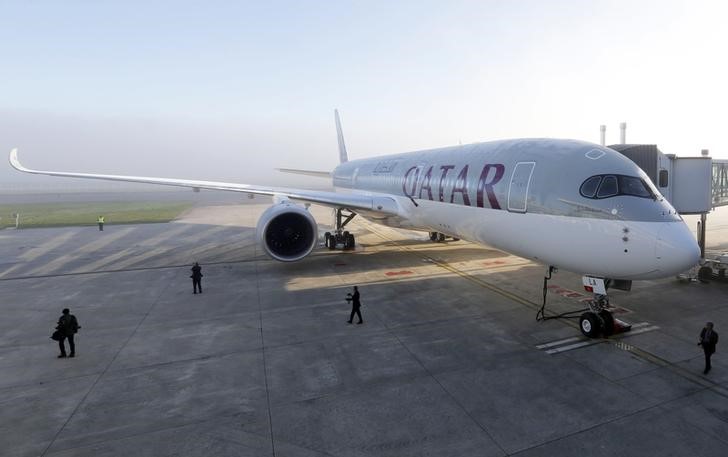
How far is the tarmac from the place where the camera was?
5.79 meters

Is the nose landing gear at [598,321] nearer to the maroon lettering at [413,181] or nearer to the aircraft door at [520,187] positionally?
the aircraft door at [520,187]

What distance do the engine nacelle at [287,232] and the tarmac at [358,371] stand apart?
4.54 feet

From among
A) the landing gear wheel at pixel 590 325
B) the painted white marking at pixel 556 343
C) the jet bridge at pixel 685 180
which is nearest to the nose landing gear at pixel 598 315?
the landing gear wheel at pixel 590 325

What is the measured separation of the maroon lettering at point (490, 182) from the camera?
10.6m

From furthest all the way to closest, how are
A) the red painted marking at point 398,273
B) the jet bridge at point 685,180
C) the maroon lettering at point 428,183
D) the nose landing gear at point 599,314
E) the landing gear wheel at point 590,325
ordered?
the red painted marking at point 398,273 < the maroon lettering at point 428,183 < the jet bridge at point 685,180 < the landing gear wheel at point 590,325 < the nose landing gear at point 599,314

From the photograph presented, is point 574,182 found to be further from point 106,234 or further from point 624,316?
point 106,234

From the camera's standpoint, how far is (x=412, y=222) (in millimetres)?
16625

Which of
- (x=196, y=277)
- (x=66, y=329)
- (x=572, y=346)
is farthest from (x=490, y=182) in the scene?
(x=66, y=329)

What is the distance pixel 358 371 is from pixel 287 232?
9346 mm

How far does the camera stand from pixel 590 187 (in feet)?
28.0

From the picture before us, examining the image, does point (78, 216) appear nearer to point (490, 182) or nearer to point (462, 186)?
point (462, 186)

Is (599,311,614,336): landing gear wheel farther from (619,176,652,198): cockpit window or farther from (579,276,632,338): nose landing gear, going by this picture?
(619,176,652,198): cockpit window

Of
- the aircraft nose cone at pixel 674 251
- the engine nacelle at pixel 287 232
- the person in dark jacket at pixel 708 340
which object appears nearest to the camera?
the person in dark jacket at pixel 708 340

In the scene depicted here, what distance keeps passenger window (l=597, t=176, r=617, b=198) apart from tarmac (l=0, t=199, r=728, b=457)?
3.34 metres
